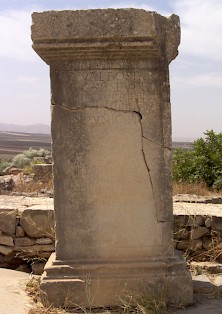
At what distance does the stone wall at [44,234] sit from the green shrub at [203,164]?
703 centimetres

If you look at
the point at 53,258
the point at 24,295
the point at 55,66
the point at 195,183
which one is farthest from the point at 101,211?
the point at 195,183

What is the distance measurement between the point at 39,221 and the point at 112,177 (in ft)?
4.89

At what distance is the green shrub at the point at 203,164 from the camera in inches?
481

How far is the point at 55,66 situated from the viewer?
12.9ft

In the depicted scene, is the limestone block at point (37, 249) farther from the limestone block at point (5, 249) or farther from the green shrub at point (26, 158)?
the green shrub at point (26, 158)

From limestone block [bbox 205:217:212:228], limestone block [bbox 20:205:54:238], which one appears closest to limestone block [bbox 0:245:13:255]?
limestone block [bbox 20:205:54:238]

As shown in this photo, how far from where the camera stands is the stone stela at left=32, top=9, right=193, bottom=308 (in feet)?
12.8

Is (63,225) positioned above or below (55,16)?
below

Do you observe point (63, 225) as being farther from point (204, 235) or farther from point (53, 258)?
point (204, 235)

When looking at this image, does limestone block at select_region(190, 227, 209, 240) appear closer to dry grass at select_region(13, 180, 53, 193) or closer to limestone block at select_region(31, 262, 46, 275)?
limestone block at select_region(31, 262, 46, 275)

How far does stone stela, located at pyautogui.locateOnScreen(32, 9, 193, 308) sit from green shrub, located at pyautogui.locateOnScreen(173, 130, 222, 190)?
822 centimetres

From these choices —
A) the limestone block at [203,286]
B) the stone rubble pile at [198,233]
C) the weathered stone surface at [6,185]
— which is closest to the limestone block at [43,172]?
the weathered stone surface at [6,185]

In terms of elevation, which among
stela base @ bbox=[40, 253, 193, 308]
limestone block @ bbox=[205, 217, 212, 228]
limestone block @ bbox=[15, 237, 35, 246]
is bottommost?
stela base @ bbox=[40, 253, 193, 308]

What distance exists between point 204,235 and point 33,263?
6.32 ft
